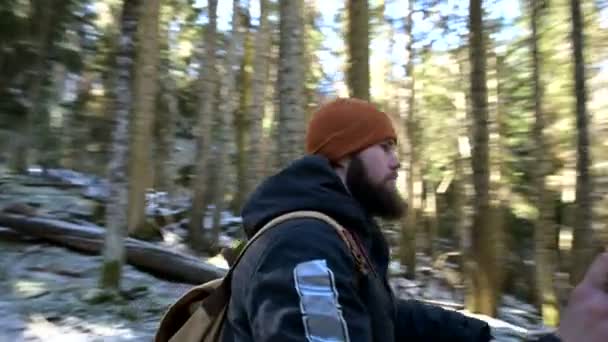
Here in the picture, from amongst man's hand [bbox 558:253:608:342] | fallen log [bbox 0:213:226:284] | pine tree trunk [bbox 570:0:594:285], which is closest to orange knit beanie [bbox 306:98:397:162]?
man's hand [bbox 558:253:608:342]

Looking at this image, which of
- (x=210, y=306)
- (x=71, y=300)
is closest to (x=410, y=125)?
(x=71, y=300)

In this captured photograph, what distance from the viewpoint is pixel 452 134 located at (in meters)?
28.0

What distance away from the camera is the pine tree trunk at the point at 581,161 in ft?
39.1

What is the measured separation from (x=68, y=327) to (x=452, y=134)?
21169 mm

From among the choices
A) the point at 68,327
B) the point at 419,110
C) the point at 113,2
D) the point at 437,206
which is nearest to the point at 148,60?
the point at 68,327

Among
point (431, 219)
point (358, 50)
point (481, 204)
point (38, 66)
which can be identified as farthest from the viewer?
point (431, 219)

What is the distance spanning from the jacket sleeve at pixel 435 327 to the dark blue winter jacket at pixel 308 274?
0.76ft

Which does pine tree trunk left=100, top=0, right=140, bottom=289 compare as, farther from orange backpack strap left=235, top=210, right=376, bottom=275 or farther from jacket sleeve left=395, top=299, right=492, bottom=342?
orange backpack strap left=235, top=210, right=376, bottom=275

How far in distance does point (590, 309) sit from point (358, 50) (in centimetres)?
978

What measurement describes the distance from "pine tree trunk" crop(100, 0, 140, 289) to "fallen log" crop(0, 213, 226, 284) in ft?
4.43

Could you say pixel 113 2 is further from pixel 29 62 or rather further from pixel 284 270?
pixel 284 270

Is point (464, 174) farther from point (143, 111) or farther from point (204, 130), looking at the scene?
point (143, 111)

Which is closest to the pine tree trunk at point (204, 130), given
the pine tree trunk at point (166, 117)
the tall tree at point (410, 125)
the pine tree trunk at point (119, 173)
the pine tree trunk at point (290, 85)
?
the pine tree trunk at point (166, 117)

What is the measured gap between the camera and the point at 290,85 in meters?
8.82
